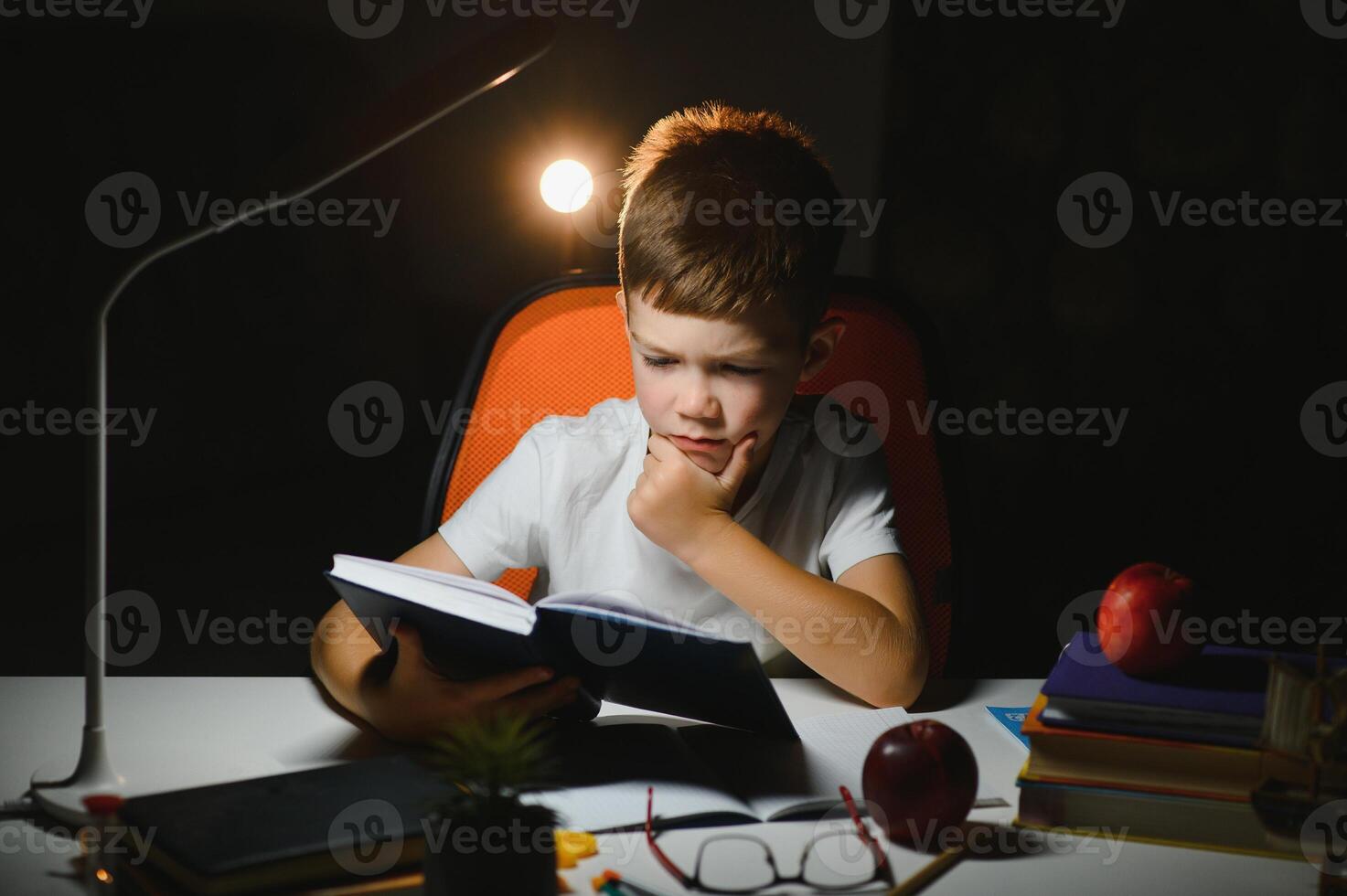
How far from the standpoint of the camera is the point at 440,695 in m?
0.99

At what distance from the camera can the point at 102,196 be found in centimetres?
305

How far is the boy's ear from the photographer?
137 centimetres

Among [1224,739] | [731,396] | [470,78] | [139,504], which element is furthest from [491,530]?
[139,504]

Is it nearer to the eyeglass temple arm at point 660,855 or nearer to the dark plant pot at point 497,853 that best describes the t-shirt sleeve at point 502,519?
the eyeglass temple arm at point 660,855

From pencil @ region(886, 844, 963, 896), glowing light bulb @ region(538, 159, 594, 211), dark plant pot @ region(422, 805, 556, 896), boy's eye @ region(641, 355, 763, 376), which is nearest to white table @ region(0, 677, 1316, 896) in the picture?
pencil @ region(886, 844, 963, 896)

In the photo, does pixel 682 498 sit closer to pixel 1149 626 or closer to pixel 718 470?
pixel 718 470

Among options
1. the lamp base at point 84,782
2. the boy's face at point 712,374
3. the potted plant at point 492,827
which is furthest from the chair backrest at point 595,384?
the potted plant at point 492,827

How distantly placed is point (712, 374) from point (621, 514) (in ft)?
0.84

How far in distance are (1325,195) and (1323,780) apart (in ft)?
7.20

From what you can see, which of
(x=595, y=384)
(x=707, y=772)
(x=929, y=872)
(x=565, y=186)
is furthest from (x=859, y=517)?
(x=565, y=186)

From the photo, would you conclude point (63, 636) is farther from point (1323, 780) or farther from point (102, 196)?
point (1323, 780)

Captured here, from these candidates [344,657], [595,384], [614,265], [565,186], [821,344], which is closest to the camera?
[344,657]

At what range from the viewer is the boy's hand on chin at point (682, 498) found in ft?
4.13

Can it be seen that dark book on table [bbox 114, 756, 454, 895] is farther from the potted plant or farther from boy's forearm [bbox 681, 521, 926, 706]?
boy's forearm [bbox 681, 521, 926, 706]
